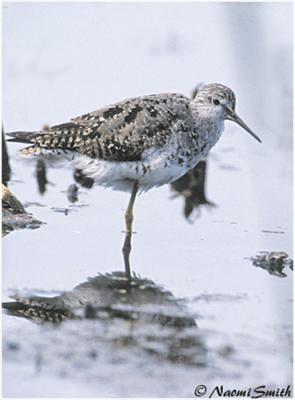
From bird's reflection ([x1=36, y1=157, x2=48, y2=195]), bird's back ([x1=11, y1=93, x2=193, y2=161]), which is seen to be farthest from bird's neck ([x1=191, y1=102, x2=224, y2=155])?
bird's reflection ([x1=36, y1=157, x2=48, y2=195])

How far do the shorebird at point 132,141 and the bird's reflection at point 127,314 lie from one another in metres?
1.02

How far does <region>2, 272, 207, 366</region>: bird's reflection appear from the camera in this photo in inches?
237

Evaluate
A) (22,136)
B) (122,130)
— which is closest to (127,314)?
(122,130)

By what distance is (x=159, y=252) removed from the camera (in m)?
7.82

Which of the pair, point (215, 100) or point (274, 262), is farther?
point (215, 100)

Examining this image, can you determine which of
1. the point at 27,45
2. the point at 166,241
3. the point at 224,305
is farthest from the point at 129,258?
the point at 27,45

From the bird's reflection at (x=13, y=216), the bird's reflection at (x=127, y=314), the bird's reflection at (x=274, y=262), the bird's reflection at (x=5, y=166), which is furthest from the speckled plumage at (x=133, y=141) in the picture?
the bird's reflection at (x=127, y=314)

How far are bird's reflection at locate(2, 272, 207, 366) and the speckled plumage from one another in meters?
1.18

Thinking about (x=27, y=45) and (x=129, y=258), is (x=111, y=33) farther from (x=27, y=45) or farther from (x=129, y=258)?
(x=129, y=258)

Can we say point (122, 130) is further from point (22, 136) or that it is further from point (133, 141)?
point (22, 136)

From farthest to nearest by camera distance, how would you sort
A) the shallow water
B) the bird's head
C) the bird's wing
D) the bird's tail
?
the bird's head
the bird's tail
the bird's wing
the shallow water

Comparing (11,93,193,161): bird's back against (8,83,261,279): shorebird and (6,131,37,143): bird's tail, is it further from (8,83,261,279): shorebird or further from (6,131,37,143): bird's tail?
(6,131,37,143): bird's tail

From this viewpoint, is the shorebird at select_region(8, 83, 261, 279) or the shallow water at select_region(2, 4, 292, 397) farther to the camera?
the shorebird at select_region(8, 83, 261, 279)

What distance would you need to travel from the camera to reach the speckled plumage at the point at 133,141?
8133 millimetres
